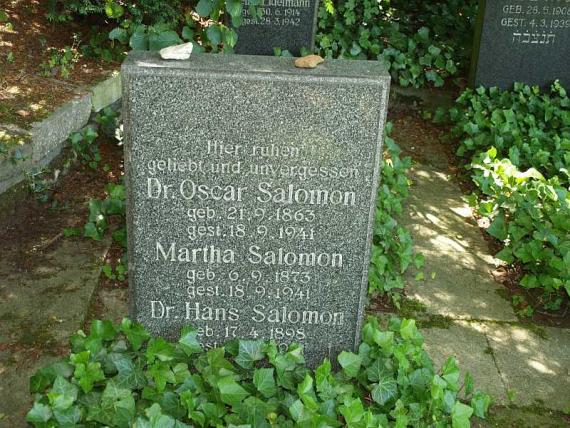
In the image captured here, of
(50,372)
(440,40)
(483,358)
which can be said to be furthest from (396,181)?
(440,40)

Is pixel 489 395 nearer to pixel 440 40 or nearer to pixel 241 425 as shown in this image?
pixel 241 425

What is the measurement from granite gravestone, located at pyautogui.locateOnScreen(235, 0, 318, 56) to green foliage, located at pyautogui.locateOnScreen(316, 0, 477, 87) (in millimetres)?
812

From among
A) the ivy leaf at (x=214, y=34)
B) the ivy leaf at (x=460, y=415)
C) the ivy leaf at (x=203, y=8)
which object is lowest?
the ivy leaf at (x=460, y=415)

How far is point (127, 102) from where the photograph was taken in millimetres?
3029

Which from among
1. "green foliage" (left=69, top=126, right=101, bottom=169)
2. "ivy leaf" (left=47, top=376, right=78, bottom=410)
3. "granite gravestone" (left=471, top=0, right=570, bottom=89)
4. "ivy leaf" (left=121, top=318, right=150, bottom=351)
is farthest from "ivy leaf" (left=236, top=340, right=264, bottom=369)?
"granite gravestone" (left=471, top=0, right=570, bottom=89)

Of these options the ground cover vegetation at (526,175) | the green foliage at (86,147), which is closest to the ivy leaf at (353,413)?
the ground cover vegetation at (526,175)

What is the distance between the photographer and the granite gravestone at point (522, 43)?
23.6ft

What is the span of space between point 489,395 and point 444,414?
0.56 m

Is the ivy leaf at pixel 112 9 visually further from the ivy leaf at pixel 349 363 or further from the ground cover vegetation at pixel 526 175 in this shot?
the ivy leaf at pixel 349 363

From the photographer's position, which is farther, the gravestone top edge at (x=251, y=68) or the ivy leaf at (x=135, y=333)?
the ivy leaf at (x=135, y=333)

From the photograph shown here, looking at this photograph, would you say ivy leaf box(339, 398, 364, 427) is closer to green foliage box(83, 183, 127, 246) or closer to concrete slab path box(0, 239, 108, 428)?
concrete slab path box(0, 239, 108, 428)

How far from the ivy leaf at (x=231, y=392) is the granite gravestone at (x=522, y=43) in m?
5.30

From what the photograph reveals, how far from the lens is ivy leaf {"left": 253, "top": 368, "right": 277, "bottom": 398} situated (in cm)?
311

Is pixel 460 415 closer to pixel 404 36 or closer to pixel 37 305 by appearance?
pixel 37 305
